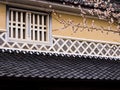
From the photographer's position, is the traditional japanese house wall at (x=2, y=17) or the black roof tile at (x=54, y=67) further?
the traditional japanese house wall at (x=2, y=17)

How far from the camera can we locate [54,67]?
1038 cm

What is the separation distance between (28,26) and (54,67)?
2.29 m

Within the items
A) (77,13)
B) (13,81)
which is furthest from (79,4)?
(13,81)

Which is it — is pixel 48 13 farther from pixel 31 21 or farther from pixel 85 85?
pixel 85 85

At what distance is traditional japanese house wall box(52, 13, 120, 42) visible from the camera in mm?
12695

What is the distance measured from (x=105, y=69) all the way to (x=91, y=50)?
198 cm

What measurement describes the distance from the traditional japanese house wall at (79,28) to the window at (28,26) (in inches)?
14.0

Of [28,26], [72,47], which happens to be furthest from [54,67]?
[72,47]

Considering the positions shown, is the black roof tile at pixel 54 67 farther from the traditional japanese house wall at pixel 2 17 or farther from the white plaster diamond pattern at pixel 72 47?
the traditional japanese house wall at pixel 2 17

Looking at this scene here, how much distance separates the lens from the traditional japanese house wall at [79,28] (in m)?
12.7

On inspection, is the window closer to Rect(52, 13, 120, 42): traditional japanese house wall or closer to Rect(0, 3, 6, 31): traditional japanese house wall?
Rect(0, 3, 6, 31): traditional japanese house wall

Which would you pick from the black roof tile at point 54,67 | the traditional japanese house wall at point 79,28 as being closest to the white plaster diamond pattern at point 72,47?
the traditional japanese house wall at point 79,28

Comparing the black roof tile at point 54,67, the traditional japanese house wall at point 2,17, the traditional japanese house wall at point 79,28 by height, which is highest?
the traditional japanese house wall at point 2,17

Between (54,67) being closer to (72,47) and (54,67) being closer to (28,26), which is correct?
(28,26)
